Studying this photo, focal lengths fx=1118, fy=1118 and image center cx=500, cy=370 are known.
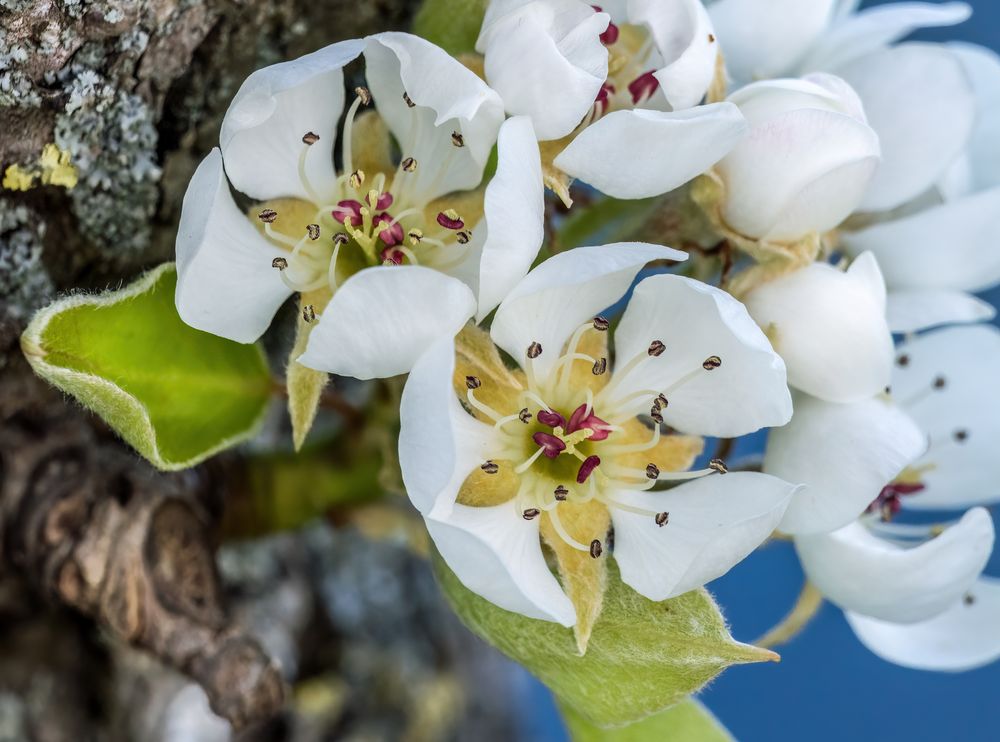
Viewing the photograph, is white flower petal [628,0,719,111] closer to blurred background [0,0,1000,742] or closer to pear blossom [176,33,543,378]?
pear blossom [176,33,543,378]

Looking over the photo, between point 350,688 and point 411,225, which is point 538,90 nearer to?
point 411,225

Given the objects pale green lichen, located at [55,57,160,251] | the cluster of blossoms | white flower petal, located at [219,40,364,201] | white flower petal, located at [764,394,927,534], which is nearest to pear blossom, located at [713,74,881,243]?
the cluster of blossoms

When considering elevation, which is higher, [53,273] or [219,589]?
[53,273]

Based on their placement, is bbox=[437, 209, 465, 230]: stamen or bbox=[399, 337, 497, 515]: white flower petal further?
bbox=[437, 209, 465, 230]: stamen

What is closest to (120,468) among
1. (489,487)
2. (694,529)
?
(489,487)

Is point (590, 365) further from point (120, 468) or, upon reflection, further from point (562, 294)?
point (120, 468)

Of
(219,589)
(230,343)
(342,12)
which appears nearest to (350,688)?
(219,589)

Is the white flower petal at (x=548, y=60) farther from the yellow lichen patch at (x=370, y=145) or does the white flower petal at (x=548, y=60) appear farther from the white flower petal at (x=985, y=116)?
the white flower petal at (x=985, y=116)
